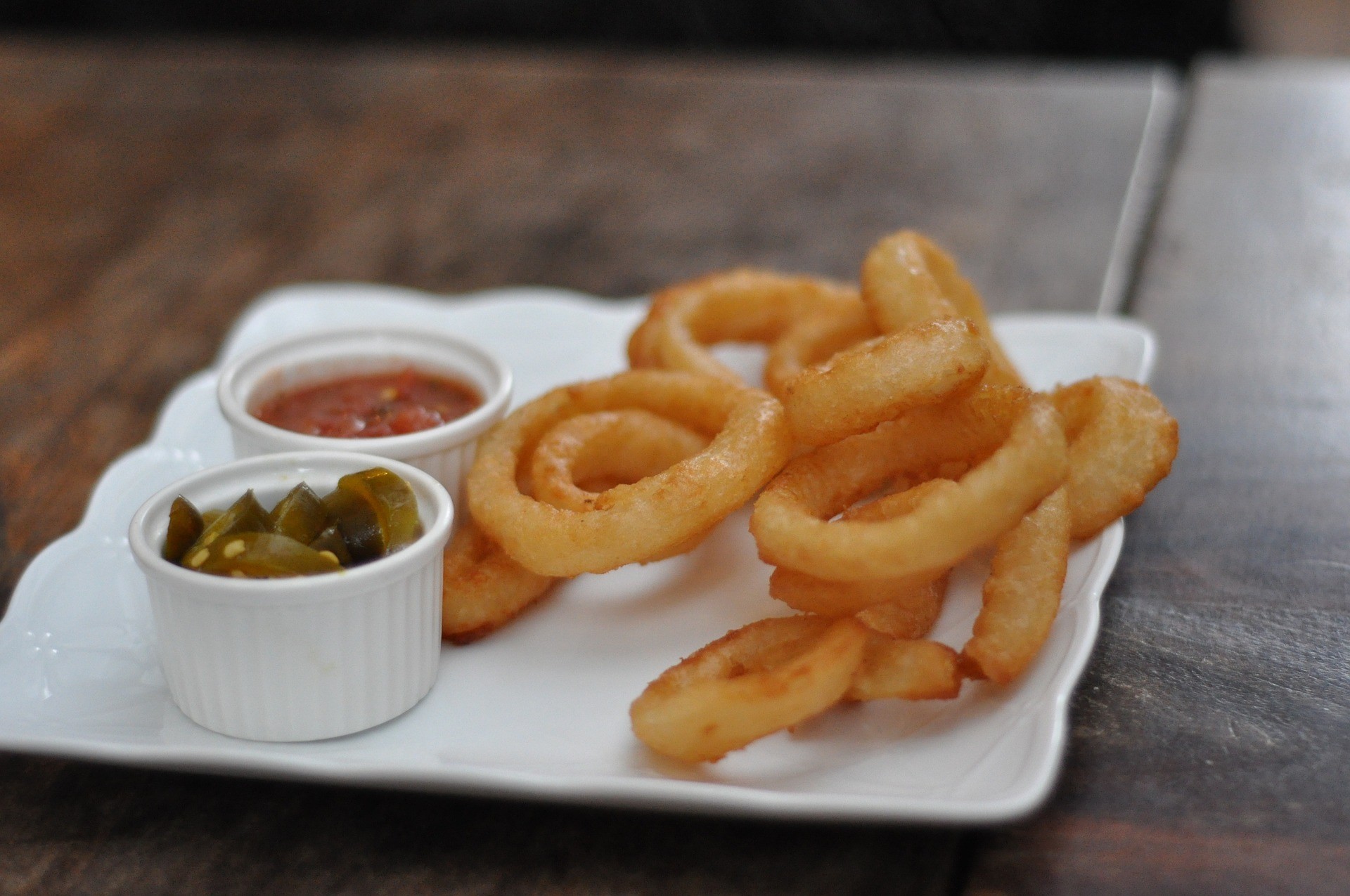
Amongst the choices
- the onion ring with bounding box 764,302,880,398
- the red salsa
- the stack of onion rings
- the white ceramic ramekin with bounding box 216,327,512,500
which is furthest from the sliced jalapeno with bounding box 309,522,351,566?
the onion ring with bounding box 764,302,880,398

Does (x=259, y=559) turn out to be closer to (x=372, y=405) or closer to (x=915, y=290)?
(x=372, y=405)

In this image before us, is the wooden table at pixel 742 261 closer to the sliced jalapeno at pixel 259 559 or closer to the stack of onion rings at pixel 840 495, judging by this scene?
the stack of onion rings at pixel 840 495

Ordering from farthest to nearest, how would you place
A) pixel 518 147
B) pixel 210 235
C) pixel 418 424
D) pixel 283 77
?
pixel 283 77
pixel 518 147
pixel 210 235
pixel 418 424

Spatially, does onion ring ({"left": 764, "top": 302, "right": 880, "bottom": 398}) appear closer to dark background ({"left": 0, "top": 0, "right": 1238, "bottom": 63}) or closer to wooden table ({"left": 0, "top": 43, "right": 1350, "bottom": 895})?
wooden table ({"left": 0, "top": 43, "right": 1350, "bottom": 895})

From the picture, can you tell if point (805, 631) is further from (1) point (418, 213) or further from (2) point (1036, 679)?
(1) point (418, 213)

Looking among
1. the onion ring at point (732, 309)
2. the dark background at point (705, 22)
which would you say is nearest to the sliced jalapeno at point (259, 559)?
the onion ring at point (732, 309)

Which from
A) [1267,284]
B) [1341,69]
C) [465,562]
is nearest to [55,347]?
[465,562]
